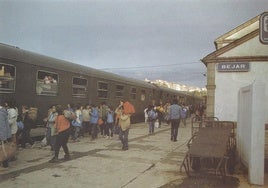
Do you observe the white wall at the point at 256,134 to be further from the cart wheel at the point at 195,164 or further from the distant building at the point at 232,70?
the distant building at the point at 232,70

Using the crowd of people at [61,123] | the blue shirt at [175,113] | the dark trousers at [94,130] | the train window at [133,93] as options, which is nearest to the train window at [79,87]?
the crowd of people at [61,123]

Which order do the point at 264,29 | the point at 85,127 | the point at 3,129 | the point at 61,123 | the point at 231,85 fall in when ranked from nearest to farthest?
A: the point at 264,29
the point at 3,129
the point at 61,123
the point at 231,85
the point at 85,127

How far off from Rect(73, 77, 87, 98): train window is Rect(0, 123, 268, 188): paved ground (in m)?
3.99

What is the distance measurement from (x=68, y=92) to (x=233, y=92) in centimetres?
716

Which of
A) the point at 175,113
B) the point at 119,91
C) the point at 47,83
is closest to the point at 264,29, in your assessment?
the point at 175,113

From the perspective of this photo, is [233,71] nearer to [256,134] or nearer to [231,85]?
[231,85]

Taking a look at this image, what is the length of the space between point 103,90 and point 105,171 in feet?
32.2

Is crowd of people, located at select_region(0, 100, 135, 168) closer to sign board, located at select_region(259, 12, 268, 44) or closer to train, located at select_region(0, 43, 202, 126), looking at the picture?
train, located at select_region(0, 43, 202, 126)

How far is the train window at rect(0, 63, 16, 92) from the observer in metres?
10.4

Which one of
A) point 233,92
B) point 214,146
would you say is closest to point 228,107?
point 233,92

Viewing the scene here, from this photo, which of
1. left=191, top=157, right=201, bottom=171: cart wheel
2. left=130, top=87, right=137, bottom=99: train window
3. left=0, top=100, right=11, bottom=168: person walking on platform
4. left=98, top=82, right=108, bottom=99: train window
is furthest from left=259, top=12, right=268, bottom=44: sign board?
left=130, top=87, right=137, bottom=99: train window

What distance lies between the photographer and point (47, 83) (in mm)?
12672

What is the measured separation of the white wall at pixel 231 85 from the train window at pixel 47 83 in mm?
6949

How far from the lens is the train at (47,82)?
10906 millimetres
